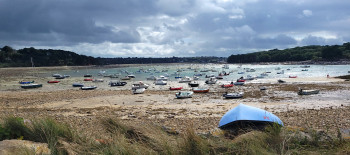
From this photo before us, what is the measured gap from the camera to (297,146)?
4387mm

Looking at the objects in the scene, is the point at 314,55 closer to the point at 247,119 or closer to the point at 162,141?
the point at 247,119

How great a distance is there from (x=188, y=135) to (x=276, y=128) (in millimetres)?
2048

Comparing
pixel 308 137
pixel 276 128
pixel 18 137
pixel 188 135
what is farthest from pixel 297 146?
pixel 18 137

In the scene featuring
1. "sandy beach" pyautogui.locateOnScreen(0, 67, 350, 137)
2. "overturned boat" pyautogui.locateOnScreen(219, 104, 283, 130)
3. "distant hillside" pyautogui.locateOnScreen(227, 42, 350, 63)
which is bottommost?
"sandy beach" pyautogui.locateOnScreen(0, 67, 350, 137)

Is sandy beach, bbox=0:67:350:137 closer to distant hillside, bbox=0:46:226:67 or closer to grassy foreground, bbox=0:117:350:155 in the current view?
grassy foreground, bbox=0:117:350:155

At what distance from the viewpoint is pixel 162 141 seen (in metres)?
4.02

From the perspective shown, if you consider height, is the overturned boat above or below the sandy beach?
above

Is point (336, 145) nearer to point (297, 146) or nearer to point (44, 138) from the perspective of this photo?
point (297, 146)

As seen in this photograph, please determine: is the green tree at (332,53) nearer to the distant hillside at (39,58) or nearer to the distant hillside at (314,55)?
the distant hillside at (314,55)

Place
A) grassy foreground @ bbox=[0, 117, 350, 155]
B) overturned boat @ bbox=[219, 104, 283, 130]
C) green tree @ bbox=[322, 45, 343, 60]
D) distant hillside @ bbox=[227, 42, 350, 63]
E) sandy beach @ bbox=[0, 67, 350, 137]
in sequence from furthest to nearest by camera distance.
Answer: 1. distant hillside @ bbox=[227, 42, 350, 63]
2. green tree @ bbox=[322, 45, 343, 60]
3. sandy beach @ bbox=[0, 67, 350, 137]
4. overturned boat @ bbox=[219, 104, 283, 130]
5. grassy foreground @ bbox=[0, 117, 350, 155]

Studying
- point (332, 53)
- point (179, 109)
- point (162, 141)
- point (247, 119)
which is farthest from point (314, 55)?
point (162, 141)

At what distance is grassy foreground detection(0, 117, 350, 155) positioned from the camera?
3854mm

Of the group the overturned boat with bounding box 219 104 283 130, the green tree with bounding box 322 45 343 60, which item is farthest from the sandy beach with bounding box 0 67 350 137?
the green tree with bounding box 322 45 343 60

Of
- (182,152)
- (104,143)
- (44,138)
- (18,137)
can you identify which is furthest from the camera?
(18,137)
